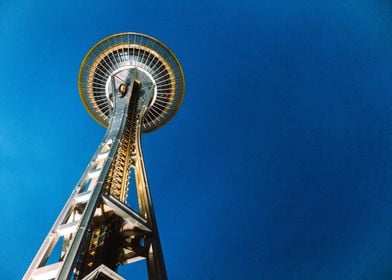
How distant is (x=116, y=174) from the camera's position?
14.3m

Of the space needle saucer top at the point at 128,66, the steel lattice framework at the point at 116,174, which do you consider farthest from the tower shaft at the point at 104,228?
the space needle saucer top at the point at 128,66

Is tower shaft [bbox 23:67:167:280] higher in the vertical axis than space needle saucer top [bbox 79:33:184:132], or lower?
lower

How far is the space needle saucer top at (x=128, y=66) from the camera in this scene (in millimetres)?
25281

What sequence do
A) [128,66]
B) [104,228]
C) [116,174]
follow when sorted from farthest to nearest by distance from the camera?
1. [128,66]
2. [116,174]
3. [104,228]

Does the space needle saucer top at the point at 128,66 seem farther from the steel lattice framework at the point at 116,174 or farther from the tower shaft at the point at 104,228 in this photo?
the tower shaft at the point at 104,228

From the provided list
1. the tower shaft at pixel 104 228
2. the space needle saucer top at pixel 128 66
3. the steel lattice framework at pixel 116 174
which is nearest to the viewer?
the tower shaft at pixel 104 228

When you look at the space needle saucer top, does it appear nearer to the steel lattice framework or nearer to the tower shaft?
the steel lattice framework

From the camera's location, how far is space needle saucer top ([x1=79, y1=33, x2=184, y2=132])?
995 inches

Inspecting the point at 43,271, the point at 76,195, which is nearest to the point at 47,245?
the point at 43,271

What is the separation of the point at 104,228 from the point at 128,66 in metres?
15.9

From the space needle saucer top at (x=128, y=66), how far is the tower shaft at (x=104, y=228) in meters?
9.38

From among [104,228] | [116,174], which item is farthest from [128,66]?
[104,228]

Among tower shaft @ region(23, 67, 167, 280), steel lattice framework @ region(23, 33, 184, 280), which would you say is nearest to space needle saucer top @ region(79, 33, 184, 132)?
steel lattice framework @ region(23, 33, 184, 280)

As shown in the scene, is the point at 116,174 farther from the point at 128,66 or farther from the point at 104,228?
the point at 128,66
